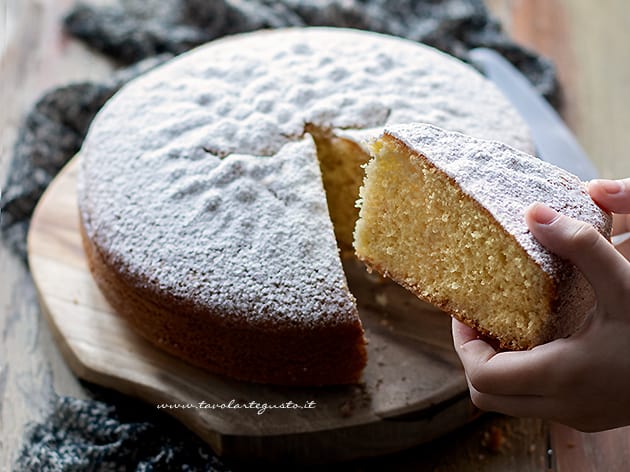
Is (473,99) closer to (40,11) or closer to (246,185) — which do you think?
(246,185)

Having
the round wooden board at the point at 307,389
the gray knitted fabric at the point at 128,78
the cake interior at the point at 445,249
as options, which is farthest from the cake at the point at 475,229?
the gray knitted fabric at the point at 128,78

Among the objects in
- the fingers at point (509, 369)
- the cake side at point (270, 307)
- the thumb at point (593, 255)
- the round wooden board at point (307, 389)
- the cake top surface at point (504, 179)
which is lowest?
the round wooden board at point (307, 389)

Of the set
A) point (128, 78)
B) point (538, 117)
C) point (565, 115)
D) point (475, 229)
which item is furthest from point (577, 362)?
point (128, 78)

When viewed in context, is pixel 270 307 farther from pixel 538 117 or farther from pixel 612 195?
pixel 538 117

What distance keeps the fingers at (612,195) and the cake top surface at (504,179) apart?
2cm

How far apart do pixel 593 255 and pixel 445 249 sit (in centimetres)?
42

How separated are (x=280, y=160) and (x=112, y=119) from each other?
595 millimetres

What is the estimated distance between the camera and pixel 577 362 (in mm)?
1564

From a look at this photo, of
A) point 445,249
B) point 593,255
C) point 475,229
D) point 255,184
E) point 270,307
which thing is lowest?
point 270,307

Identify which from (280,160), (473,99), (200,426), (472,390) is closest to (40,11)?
(280,160)

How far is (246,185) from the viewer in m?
2.22

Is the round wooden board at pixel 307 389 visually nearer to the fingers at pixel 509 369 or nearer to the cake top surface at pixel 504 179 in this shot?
the fingers at pixel 509 369

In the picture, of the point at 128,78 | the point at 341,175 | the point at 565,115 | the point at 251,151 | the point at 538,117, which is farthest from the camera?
the point at 565,115

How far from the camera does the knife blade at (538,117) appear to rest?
2723 mm
